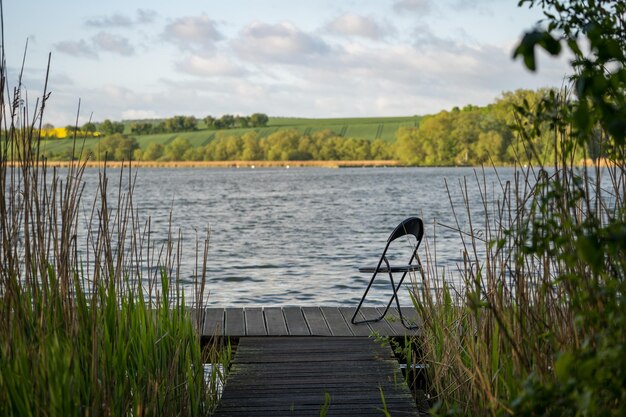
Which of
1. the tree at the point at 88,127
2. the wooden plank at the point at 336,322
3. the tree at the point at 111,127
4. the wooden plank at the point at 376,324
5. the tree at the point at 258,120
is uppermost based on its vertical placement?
the tree at the point at 258,120

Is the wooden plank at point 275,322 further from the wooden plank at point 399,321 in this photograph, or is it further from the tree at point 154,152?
the tree at point 154,152

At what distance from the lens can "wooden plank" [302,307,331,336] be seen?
5.29 metres

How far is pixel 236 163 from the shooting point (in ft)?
362

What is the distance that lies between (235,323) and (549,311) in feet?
9.62

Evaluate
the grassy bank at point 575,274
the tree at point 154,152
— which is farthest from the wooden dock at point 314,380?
the tree at point 154,152

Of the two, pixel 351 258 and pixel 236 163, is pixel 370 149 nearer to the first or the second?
pixel 236 163

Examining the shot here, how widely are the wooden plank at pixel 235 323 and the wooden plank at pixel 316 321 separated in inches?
18.0

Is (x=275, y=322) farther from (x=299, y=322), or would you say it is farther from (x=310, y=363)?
(x=310, y=363)

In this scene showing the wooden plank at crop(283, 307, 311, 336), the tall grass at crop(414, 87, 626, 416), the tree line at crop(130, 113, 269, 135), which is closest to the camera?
the tall grass at crop(414, 87, 626, 416)

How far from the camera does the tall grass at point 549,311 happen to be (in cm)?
173

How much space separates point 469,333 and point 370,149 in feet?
333

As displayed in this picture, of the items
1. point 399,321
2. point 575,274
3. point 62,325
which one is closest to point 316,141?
point 399,321

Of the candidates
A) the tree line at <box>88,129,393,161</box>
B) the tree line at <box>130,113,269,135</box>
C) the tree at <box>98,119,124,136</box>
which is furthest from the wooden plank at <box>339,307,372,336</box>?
the tree line at <box>130,113,269,135</box>

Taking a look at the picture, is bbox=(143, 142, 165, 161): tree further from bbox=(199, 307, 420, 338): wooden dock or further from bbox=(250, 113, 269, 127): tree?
bbox=(199, 307, 420, 338): wooden dock
